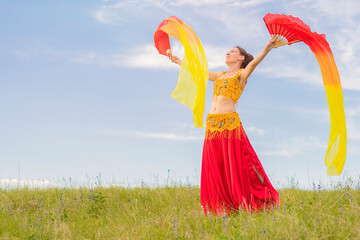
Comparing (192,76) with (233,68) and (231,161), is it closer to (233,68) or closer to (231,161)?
(233,68)

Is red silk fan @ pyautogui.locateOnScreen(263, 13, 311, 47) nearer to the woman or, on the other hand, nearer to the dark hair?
the woman

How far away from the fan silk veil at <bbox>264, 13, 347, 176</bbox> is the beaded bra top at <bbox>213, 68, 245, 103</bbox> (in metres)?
0.92

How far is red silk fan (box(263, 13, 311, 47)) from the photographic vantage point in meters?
5.45

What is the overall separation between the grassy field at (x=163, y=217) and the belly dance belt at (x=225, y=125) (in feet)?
4.11

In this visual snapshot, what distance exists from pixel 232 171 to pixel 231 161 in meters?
0.16

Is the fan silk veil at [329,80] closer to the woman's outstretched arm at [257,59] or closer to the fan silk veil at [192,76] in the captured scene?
the woman's outstretched arm at [257,59]

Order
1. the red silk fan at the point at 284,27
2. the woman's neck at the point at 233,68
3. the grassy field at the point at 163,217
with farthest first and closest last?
the woman's neck at the point at 233,68 → the red silk fan at the point at 284,27 → the grassy field at the point at 163,217

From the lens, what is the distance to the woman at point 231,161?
5.88 meters

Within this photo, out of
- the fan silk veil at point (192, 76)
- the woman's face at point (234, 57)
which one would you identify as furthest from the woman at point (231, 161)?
the fan silk veil at point (192, 76)

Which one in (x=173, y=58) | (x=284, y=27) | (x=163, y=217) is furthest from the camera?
(x=173, y=58)

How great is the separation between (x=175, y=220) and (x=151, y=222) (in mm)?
419

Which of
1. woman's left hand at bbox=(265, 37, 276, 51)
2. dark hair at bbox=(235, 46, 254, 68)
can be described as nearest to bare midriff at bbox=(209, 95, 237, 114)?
dark hair at bbox=(235, 46, 254, 68)

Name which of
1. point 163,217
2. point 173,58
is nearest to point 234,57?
point 173,58

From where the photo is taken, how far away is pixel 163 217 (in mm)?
6133
